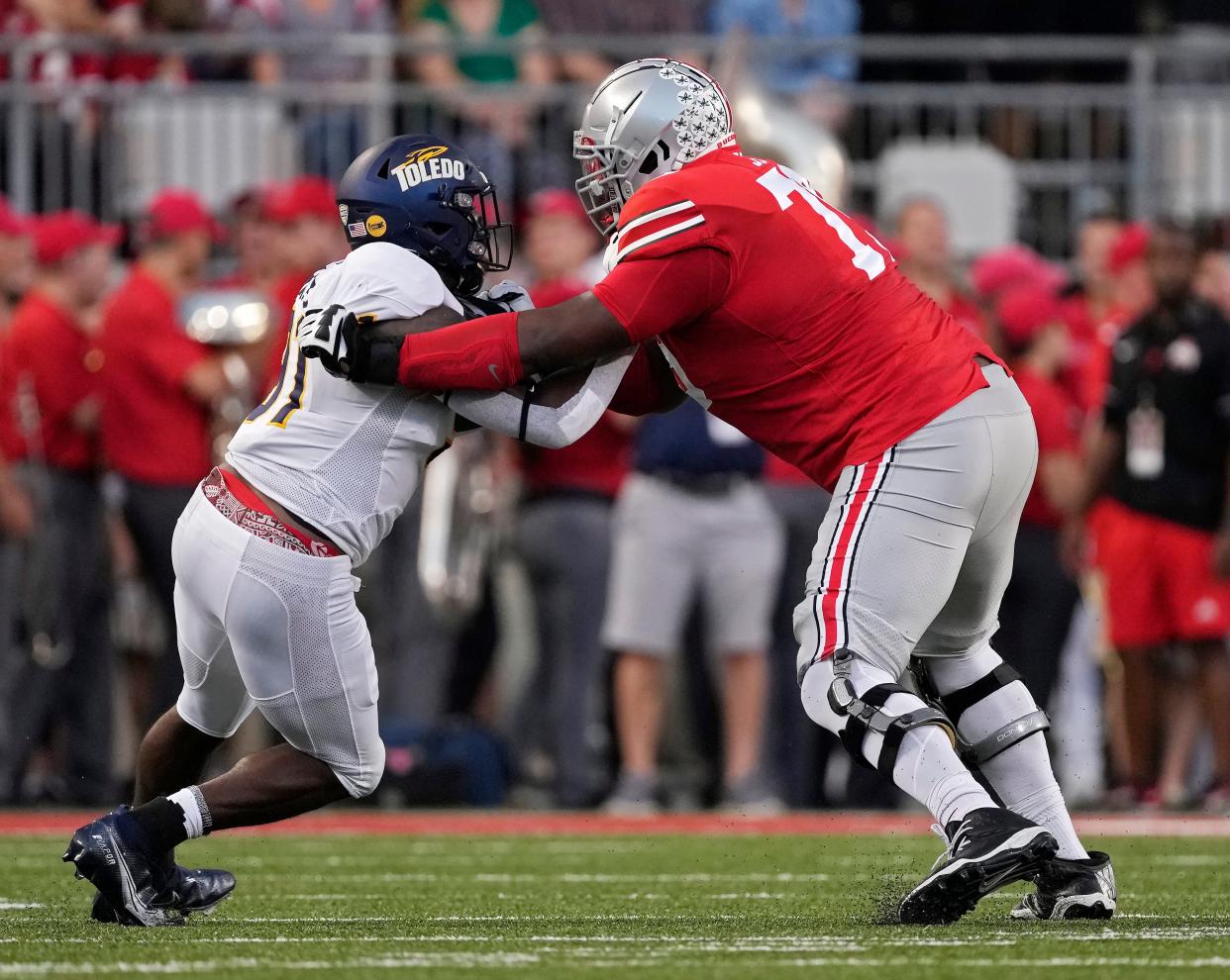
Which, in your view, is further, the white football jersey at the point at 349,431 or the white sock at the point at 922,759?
the white football jersey at the point at 349,431

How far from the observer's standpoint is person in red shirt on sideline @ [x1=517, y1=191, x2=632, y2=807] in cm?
1009

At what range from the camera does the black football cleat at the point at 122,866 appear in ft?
17.1

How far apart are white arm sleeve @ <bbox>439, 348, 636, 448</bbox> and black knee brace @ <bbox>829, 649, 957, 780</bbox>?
78 cm

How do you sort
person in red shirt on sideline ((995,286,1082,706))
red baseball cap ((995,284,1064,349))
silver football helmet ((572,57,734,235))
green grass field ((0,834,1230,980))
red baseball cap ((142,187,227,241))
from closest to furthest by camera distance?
1. green grass field ((0,834,1230,980))
2. silver football helmet ((572,57,734,235))
3. red baseball cap ((142,187,227,241))
4. person in red shirt on sideline ((995,286,1082,706))
5. red baseball cap ((995,284,1064,349))

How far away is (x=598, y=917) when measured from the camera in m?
5.76

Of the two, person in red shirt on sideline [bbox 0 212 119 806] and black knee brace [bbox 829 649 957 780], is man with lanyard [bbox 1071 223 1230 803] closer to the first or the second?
person in red shirt on sideline [bbox 0 212 119 806]

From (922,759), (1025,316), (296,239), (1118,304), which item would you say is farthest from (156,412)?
(922,759)

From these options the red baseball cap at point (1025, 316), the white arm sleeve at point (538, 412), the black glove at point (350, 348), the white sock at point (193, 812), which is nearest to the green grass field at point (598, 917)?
the white sock at point (193, 812)

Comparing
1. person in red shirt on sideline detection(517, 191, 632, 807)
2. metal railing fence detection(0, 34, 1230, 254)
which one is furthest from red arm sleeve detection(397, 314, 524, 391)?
metal railing fence detection(0, 34, 1230, 254)

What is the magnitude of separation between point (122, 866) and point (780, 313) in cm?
190

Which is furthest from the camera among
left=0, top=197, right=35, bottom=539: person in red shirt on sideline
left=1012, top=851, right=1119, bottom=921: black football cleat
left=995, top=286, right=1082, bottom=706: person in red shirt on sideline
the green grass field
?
left=995, top=286, right=1082, bottom=706: person in red shirt on sideline

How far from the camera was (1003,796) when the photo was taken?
5730 mm

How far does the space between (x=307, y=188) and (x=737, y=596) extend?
260cm

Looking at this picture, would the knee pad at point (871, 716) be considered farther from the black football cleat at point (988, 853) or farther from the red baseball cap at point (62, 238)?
the red baseball cap at point (62, 238)
